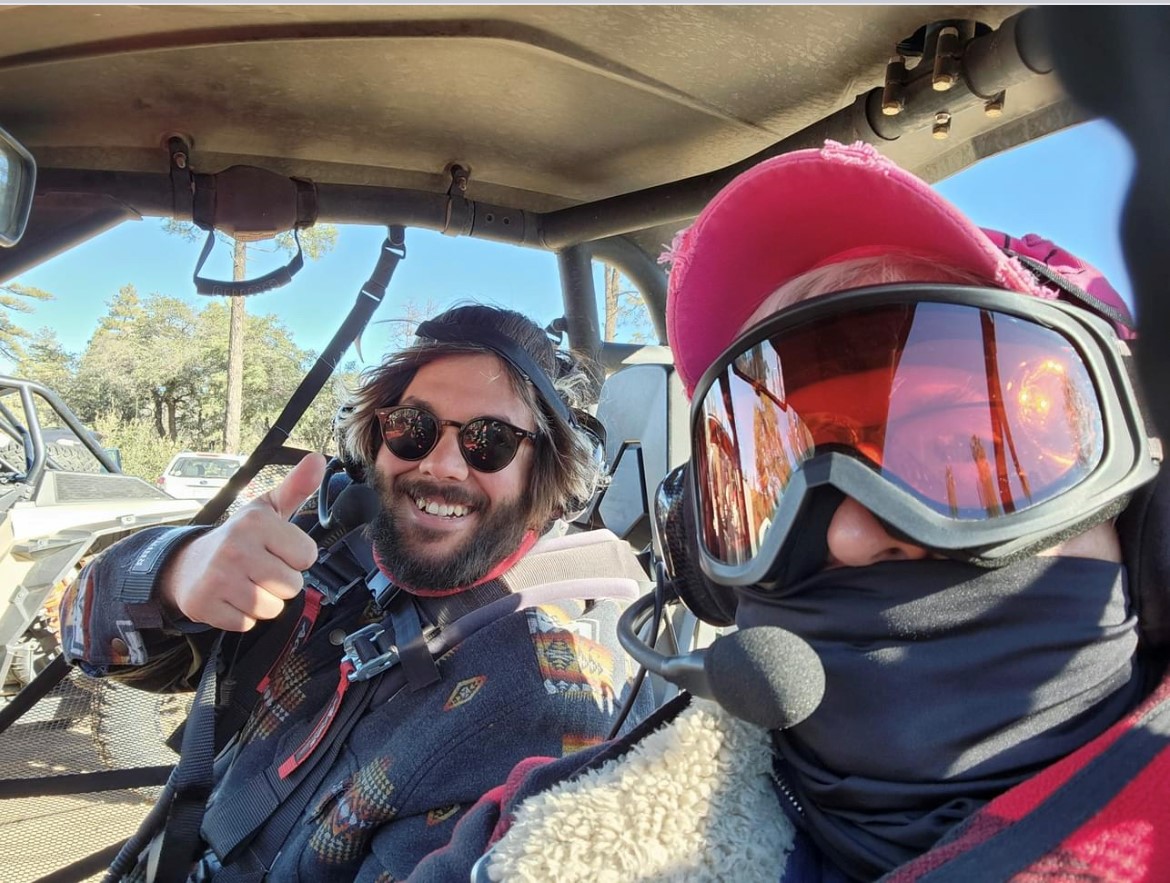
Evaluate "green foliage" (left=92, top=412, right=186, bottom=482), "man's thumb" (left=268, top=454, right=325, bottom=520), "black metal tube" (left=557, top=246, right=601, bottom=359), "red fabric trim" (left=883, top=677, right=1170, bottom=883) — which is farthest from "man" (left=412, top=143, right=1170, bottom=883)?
"green foliage" (left=92, top=412, right=186, bottom=482)

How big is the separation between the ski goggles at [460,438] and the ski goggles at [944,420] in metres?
1.05

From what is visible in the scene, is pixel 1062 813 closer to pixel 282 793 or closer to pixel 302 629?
pixel 282 793

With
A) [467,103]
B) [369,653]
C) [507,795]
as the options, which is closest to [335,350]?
[467,103]

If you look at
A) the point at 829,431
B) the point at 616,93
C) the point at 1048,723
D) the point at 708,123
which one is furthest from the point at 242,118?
the point at 1048,723

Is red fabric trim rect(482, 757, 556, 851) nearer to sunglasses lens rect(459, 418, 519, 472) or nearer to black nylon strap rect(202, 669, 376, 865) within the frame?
black nylon strap rect(202, 669, 376, 865)

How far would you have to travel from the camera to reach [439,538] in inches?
70.0

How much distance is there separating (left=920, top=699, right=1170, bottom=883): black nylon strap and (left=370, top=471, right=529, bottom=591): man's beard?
1.26 meters

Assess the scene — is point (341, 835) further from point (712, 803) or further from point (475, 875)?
point (712, 803)

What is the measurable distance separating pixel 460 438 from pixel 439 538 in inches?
9.1

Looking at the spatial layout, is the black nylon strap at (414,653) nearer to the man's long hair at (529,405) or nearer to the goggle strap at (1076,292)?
the man's long hair at (529,405)

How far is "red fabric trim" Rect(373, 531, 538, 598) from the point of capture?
1718mm

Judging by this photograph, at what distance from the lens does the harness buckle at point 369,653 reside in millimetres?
1554

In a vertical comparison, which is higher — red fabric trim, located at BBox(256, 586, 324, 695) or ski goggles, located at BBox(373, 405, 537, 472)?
ski goggles, located at BBox(373, 405, 537, 472)

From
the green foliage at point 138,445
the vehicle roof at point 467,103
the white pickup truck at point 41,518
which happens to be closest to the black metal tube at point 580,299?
the vehicle roof at point 467,103
